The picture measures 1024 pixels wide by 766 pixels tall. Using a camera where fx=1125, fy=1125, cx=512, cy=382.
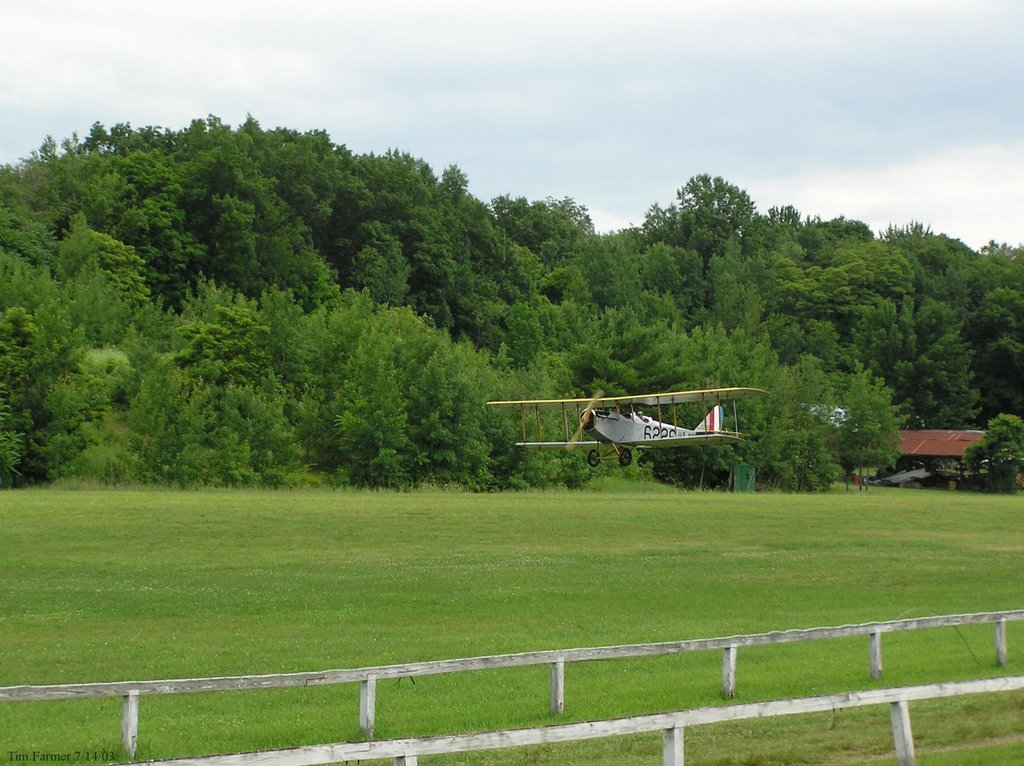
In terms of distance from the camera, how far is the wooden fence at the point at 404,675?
39.6 feet

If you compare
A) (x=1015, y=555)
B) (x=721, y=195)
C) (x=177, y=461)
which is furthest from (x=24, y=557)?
(x=721, y=195)

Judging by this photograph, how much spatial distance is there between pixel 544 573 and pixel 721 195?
152 m

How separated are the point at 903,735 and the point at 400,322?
8354cm

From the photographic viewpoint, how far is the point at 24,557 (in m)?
33.1

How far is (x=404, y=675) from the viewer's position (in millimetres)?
13875

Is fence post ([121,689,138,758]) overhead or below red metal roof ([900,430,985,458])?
overhead

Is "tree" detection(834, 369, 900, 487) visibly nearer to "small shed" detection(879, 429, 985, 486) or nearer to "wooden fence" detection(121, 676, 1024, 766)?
"small shed" detection(879, 429, 985, 486)

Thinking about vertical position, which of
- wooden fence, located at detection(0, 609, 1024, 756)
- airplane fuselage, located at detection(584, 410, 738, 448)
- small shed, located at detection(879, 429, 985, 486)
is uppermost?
airplane fuselage, located at detection(584, 410, 738, 448)

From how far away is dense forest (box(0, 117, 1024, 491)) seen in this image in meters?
66.8

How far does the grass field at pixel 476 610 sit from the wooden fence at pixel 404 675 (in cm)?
56

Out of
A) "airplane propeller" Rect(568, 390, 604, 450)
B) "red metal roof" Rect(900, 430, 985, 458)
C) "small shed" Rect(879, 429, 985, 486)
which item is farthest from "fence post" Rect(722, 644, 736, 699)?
"red metal roof" Rect(900, 430, 985, 458)

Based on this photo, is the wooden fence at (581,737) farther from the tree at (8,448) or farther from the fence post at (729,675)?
the tree at (8,448)

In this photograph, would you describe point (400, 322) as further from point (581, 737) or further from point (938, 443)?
point (581, 737)

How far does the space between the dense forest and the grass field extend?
44.3ft
